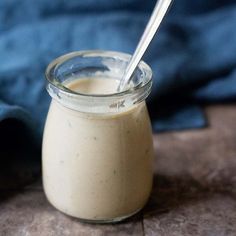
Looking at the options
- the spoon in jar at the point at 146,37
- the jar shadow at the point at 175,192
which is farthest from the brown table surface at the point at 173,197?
the spoon in jar at the point at 146,37

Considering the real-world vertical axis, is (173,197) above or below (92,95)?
below

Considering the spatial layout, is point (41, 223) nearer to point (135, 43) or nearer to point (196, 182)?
point (196, 182)

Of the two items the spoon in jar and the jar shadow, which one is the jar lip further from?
the jar shadow

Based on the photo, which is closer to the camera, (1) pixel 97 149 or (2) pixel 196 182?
(1) pixel 97 149

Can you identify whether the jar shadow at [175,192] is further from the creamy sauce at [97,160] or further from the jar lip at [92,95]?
the jar lip at [92,95]

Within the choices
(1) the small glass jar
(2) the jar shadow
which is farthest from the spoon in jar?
(2) the jar shadow

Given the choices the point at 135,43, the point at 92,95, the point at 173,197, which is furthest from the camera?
the point at 135,43

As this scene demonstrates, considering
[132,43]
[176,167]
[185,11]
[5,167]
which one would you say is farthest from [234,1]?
[5,167]

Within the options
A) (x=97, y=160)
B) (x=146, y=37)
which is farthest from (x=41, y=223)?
(x=146, y=37)

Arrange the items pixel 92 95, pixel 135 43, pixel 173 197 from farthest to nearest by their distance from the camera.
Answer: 1. pixel 135 43
2. pixel 173 197
3. pixel 92 95
